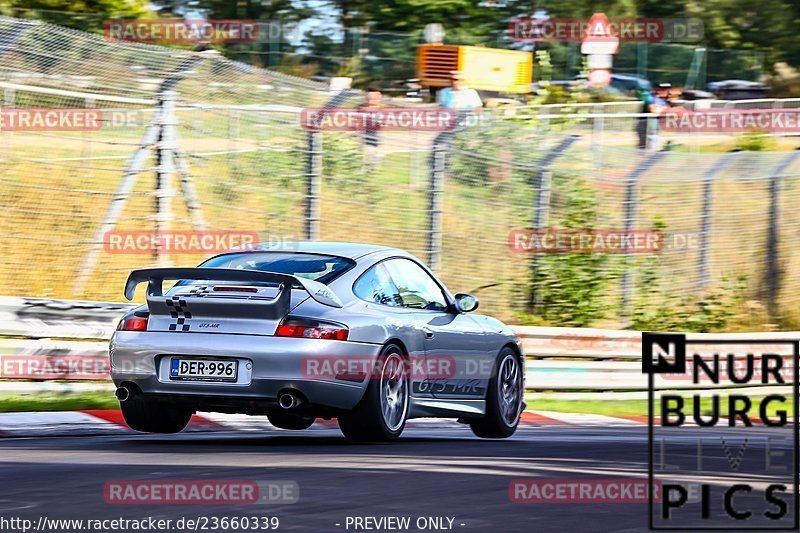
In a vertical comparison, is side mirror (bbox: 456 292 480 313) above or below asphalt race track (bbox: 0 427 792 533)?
above

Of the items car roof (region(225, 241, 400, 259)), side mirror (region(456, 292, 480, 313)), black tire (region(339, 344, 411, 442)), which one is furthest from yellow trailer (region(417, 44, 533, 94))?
black tire (region(339, 344, 411, 442))

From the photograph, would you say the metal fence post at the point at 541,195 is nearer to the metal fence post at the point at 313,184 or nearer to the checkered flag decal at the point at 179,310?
the metal fence post at the point at 313,184

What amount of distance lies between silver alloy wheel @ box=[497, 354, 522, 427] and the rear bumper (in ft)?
6.49

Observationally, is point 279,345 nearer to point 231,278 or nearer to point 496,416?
point 231,278

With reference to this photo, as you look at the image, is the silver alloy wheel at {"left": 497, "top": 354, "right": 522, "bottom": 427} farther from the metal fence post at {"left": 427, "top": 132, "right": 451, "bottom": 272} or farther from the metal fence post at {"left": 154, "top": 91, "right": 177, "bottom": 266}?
the metal fence post at {"left": 427, "top": 132, "right": 451, "bottom": 272}

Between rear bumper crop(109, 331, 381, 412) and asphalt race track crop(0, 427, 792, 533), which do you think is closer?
asphalt race track crop(0, 427, 792, 533)

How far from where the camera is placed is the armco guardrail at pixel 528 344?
1083 cm

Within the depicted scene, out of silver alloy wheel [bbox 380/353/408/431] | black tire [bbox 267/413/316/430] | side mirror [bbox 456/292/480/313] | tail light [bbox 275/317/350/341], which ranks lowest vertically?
black tire [bbox 267/413/316/430]

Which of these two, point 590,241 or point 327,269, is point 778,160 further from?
point 327,269

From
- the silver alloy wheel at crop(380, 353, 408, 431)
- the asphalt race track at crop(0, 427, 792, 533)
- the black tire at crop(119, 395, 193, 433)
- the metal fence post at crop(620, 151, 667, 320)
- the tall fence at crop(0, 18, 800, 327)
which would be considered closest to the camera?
the asphalt race track at crop(0, 427, 792, 533)

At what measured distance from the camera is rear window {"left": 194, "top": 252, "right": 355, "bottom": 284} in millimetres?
8602

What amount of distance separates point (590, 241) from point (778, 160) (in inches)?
128

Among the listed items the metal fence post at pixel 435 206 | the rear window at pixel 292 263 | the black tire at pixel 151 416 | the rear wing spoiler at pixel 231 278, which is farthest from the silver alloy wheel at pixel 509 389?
the metal fence post at pixel 435 206

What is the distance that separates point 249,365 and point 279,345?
0.71 ft
